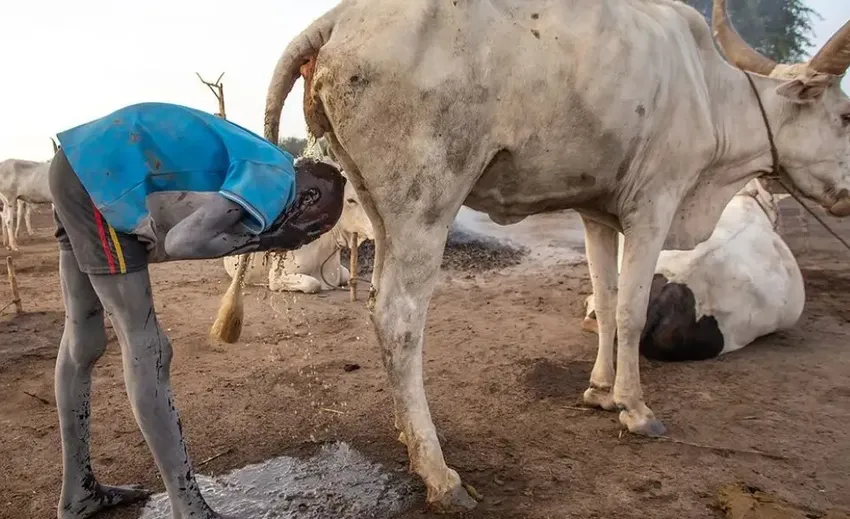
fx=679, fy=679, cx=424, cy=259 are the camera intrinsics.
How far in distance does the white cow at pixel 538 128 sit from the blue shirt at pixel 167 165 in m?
0.70

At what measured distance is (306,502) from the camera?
3.04 meters

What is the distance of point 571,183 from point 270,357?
9.62 ft

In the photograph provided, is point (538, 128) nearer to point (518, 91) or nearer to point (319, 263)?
point (518, 91)

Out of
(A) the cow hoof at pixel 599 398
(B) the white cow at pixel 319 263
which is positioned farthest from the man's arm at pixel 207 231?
(B) the white cow at pixel 319 263

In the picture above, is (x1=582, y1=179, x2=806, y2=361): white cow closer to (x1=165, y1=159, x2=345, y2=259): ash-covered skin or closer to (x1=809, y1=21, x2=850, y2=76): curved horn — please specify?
(x1=809, y1=21, x2=850, y2=76): curved horn

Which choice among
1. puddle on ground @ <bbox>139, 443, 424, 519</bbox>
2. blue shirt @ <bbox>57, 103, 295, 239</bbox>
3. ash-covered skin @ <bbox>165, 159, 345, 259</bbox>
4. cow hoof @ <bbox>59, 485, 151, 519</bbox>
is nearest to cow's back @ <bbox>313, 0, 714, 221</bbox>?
ash-covered skin @ <bbox>165, 159, 345, 259</bbox>

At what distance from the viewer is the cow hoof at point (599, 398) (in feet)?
13.5

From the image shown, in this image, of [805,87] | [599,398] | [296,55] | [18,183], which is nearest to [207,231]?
[296,55]

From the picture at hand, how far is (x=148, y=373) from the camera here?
8.20 ft

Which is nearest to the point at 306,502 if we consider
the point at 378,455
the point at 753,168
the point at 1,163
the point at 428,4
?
the point at 378,455

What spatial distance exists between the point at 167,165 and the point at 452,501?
1814mm

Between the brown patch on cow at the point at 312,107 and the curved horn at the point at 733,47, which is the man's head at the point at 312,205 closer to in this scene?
the brown patch on cow at the point at 312,107

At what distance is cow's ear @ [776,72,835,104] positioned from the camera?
411cm

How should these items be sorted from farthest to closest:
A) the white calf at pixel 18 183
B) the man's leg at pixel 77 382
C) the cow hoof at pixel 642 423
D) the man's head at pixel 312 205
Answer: the white calf at pixel 18 183
the cow hoof at pixel 642 423
the man's leg at pixel 77 382
the man's head at pixel 312 205
